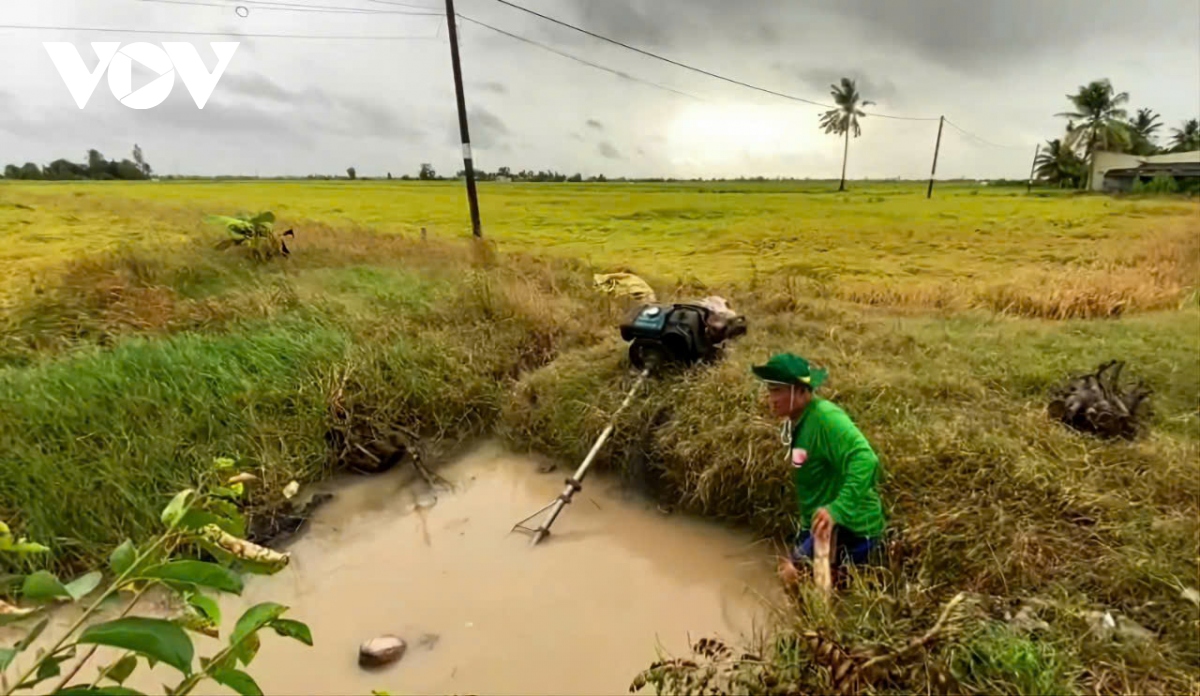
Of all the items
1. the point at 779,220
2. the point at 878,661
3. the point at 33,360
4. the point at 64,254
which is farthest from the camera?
the point at 779,220

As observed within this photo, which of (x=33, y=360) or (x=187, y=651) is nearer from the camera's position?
(x=187, y=651)

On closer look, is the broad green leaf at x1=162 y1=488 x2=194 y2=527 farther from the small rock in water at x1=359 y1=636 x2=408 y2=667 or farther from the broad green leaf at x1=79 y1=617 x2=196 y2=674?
the small rock in water at x1=359 y1=636 x2=408 y2=667

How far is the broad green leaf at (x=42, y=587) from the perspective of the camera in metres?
0.59

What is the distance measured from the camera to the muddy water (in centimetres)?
255

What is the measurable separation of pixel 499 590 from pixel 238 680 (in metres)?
2.38

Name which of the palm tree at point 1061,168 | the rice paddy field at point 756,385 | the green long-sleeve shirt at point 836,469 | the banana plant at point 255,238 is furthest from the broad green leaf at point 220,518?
the palm tree at point 1061,168

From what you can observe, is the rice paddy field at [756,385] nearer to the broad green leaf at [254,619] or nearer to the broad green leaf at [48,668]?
the broad green leaf at [254,619]

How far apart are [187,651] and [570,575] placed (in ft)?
8.49

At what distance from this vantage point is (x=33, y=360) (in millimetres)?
4367

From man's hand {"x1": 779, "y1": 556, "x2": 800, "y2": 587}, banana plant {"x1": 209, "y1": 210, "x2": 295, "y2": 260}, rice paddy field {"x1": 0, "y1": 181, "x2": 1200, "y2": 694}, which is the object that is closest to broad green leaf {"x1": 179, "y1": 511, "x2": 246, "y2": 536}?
rice paddy field {"x1": 0, "y1": 181, "x2": 1200, "y2": 694}

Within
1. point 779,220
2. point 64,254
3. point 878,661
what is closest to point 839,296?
point 779,220

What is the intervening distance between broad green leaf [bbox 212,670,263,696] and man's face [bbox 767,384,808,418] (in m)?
2.01

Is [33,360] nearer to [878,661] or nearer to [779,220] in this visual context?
[878,661]

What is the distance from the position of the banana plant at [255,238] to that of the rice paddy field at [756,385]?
0.19 meters
